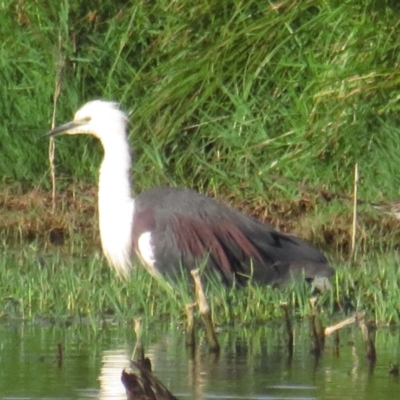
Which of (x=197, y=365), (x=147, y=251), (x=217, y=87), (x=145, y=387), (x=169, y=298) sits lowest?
(x=145, y=387)

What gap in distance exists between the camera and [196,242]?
8047 mm

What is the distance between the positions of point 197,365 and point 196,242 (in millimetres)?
2303

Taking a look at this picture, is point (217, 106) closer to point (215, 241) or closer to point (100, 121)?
point (100, 121)

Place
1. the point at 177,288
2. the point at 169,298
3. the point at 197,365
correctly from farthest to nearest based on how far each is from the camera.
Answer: the point at 177,288 < the point at 169,298 < the point at 197,365

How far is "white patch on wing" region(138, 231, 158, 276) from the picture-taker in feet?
26.0

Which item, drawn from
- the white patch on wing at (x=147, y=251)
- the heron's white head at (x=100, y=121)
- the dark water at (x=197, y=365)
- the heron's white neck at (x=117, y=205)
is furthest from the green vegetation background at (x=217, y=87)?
the dark water at (x=197, y=365)

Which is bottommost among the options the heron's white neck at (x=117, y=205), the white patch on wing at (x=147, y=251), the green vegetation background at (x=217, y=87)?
the white patch on wing at (x=147, y=251)

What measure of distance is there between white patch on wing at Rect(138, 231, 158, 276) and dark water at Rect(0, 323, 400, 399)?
120 cm

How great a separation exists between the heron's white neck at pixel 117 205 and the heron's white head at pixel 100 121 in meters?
0.08

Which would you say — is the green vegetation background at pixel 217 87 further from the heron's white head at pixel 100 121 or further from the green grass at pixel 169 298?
the green grass at pixel 169 298

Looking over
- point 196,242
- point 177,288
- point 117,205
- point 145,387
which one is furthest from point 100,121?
point 145,387

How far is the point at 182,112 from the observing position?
11148mm

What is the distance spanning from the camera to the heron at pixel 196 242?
7.91m

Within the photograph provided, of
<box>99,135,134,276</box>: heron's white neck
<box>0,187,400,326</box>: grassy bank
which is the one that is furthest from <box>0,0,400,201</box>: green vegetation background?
<box>99,135,134,276</box>: heron's white neck
